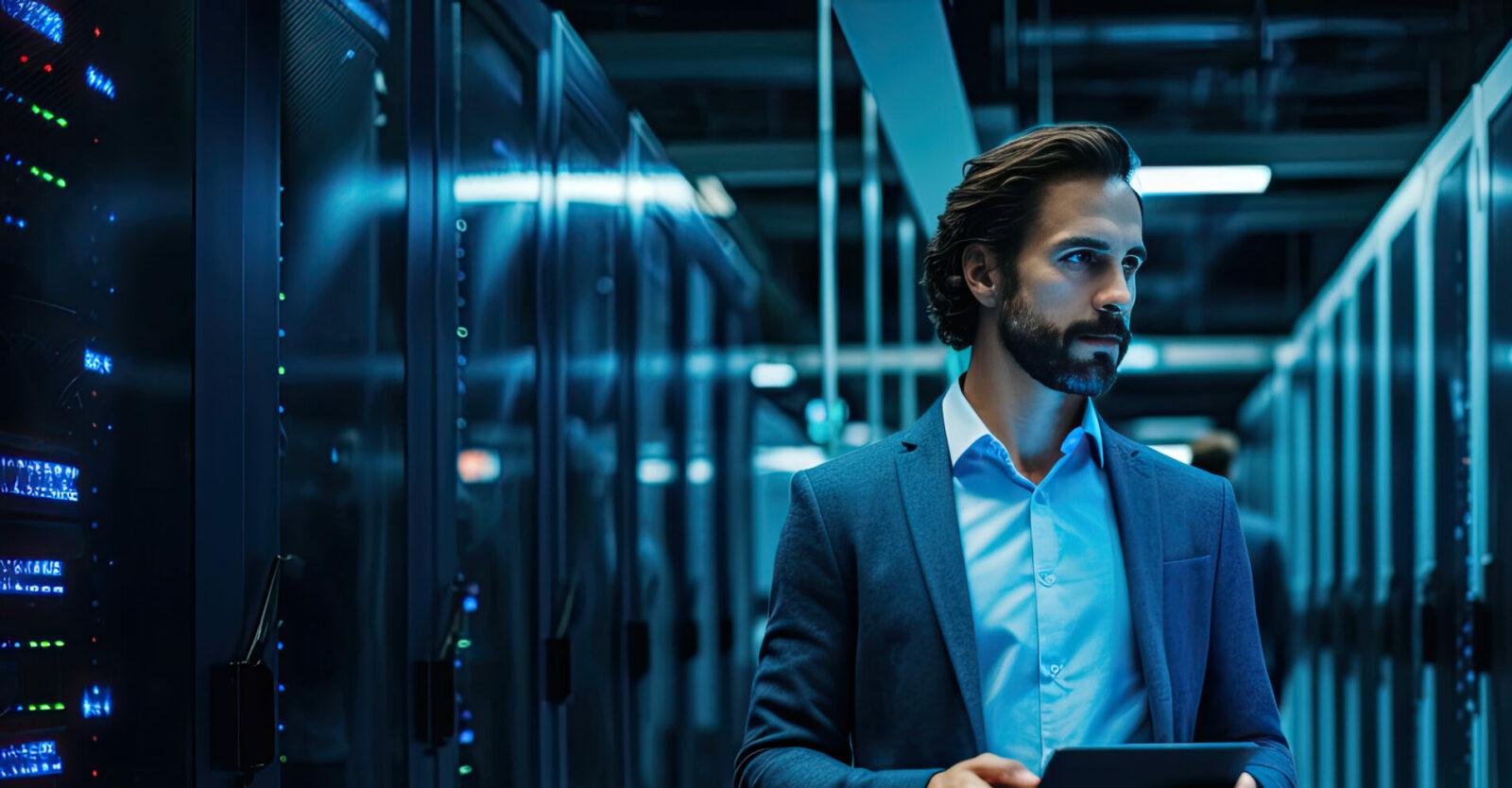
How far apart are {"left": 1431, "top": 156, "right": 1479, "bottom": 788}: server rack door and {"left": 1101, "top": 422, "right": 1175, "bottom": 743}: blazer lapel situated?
299 cm

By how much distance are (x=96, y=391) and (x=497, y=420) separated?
4.97 feet

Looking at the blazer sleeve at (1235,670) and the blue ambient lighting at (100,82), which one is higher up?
the blue ambient lighting at (100,82)

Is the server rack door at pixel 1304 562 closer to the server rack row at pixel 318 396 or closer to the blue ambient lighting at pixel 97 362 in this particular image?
the server rack row at pixel 318 396

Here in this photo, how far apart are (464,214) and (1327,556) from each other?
6.56 meters

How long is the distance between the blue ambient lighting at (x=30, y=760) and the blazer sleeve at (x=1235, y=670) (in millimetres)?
1295

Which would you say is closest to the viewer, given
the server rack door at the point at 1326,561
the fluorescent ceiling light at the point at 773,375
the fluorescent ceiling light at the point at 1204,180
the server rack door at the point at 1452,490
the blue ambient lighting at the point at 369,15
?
the blue ambient lighting at the point at 369,15

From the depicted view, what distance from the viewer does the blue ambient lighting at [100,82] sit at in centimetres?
175

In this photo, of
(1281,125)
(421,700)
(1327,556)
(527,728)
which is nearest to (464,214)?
(421,700)

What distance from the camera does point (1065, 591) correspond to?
162cm

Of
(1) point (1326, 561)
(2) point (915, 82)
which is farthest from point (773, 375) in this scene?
(2) point (915, 82)

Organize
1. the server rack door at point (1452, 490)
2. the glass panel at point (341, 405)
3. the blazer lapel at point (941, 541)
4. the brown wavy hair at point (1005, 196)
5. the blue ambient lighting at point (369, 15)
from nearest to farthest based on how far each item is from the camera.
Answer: the blazer lapel at point (941, 541) → the brown wavy hair at point (1005, 196) → the glass panel at point (341, 405) → the blue ambient lighting at point (369, 15) → the server rack door at point (1452, 490)

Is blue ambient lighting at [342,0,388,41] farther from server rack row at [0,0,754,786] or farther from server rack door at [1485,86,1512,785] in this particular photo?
server rack door at [1485,86,1512,785]

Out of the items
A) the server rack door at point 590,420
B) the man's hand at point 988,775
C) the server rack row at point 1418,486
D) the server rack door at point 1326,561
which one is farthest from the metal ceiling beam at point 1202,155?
the man's hand at point 988,775

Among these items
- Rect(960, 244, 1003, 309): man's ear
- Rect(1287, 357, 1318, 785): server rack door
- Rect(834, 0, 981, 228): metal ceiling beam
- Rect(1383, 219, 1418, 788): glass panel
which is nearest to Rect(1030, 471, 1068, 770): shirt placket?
Rect(960, 244, 1003, 309): man's ear
